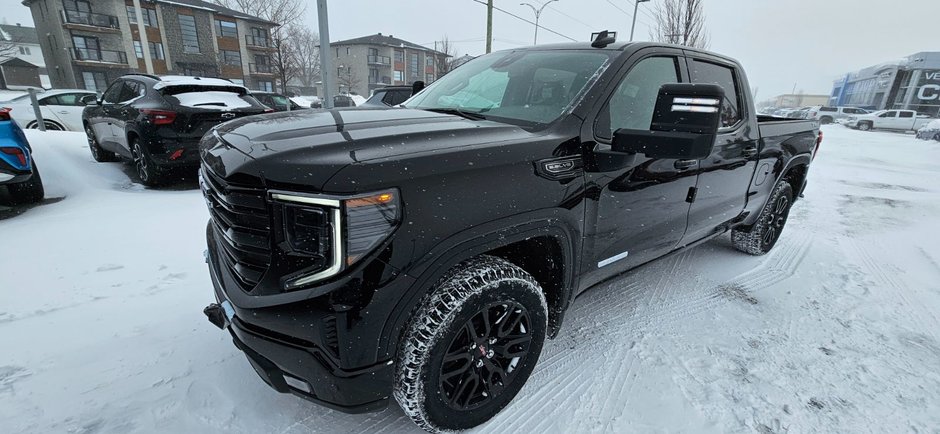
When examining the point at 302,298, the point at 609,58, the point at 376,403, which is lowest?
the point at 376,403

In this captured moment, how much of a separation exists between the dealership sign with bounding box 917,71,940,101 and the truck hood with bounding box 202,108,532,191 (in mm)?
57624

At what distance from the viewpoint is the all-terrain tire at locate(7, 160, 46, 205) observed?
181 inches

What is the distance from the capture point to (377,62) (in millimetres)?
58750

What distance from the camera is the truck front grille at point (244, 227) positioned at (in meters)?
A: 1.54

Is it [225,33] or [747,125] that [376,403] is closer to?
[747,125]

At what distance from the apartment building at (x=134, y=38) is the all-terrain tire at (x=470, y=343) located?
37.9 meters

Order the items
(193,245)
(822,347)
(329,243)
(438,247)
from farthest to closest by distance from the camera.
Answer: (193,245), (822,347), (438,247), (329,243)

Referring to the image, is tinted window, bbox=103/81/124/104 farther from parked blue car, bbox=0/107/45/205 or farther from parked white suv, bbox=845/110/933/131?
parked white suv, bbox=845/110/933/131

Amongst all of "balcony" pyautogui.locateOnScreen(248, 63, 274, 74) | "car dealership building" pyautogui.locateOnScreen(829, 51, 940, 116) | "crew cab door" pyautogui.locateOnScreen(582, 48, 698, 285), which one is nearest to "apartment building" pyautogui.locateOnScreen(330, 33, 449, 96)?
"balcony" pyautogui.locateOnScreen(248, 63, 274, 74)

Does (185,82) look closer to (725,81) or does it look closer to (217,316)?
(217,316)

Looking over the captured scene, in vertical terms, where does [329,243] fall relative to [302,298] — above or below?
above

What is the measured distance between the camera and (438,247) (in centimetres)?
158

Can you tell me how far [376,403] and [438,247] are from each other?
0.64m

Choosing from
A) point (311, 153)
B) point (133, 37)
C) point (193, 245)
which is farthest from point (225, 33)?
point (311, 153)
